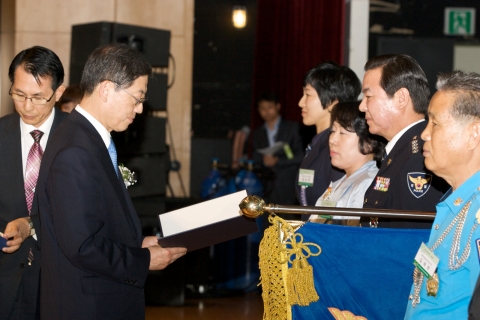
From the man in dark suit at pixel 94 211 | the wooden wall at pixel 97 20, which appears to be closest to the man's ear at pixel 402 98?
the man in dark suit at pixel 94 211

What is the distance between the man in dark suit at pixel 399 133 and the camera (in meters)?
2.50

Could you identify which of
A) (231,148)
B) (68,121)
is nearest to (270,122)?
(231,148)

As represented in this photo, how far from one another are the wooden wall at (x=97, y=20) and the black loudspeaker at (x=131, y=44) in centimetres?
86

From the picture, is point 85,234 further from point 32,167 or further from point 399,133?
point 399,133

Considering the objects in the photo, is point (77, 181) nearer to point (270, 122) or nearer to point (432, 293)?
point (432, 293)

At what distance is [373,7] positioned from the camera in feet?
26.0

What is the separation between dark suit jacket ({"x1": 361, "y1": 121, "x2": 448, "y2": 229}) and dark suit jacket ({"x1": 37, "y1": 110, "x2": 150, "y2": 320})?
99 cm

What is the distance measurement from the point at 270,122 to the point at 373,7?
7.53 feet

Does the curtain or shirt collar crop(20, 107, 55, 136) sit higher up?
the curtain

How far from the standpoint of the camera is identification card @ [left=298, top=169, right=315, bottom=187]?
3625mm

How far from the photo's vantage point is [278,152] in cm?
645

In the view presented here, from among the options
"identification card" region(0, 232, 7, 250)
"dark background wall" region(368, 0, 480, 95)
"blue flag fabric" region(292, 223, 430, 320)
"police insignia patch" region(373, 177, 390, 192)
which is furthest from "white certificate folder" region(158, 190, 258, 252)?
"dark background wall" region(368, 0, 480, 95)

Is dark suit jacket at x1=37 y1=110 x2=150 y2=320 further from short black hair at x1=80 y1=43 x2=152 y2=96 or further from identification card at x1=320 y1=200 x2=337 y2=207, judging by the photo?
identification card at x1=320 y1=200 x2=337 y2=207

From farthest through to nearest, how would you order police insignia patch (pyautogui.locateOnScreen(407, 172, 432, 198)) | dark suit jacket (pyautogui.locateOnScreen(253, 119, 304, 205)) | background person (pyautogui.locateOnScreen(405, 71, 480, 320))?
dark suit jacket (pyautogui.locateOnScreen(253, 119, 304, 205))
police insignia patch (pyautogui.locateOnScreen(407, 172, 432, 198))
background person (pyautogui.locateOnScreen(405, 71, 480, 320))
